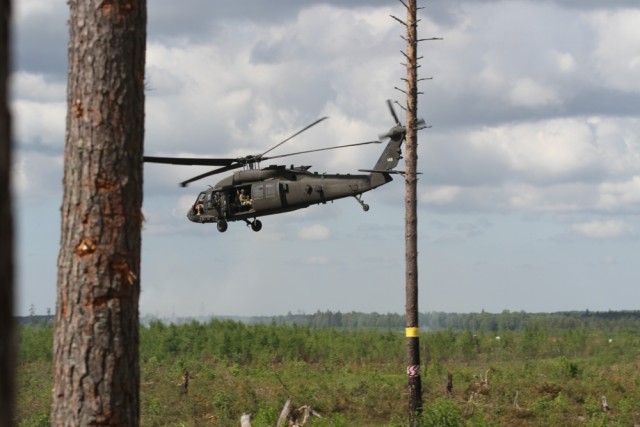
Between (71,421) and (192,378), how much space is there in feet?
92.4

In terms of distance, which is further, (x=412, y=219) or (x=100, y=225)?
(x=412, y=219)

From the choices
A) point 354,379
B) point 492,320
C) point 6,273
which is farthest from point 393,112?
point 492,320

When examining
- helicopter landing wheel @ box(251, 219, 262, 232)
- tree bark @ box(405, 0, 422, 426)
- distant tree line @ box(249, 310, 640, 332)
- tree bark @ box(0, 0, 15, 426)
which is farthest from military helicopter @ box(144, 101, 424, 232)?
distant tree line @ box(249, 310, 640, 332)

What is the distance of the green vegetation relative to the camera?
27234 millimetres

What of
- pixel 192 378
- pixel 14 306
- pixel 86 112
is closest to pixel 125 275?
pixel 86 112

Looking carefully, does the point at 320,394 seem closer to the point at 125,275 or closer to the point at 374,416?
the point at 374,416

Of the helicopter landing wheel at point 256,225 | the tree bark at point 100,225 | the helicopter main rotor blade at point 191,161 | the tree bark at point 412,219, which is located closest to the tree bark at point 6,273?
the tree bark at point 100,225

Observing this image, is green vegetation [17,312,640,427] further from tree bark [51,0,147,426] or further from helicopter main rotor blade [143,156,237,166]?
tree bark [51,0,147,426]

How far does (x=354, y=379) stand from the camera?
1422 inches

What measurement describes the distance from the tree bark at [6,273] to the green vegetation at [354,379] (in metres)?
16.5

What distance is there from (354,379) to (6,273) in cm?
3323

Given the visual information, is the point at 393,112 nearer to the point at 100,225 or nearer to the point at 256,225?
the point at 256,225

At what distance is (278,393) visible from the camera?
29.9 meters

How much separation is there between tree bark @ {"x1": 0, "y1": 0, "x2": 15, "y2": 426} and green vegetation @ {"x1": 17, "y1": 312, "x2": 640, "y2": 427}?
1653cm
